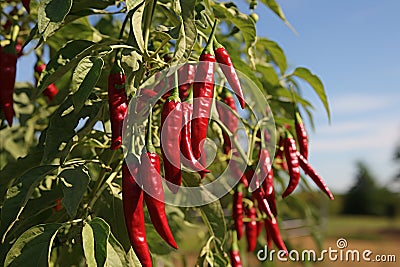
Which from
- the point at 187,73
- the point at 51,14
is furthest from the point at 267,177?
the point at 51,14

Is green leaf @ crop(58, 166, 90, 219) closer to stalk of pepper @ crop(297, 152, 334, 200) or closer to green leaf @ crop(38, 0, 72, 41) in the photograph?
green leaf @ crop(38, 0, 72, 41)

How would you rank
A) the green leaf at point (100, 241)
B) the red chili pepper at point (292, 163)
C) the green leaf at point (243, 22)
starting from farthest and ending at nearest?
1. the red chili pepper at point (292, 163)
2. the green leaf at point (243, 22)
3. the green leaf at point (100, 241)

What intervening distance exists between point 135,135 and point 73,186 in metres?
0.13

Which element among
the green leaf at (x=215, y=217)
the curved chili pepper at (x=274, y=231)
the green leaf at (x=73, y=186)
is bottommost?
the curved chili pepper at (x=274, y=231)

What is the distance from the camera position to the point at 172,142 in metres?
0.88

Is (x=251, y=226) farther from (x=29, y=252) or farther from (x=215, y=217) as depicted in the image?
(x=29, y=252)

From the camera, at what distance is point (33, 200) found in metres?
1.15

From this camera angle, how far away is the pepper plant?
34.5 inches

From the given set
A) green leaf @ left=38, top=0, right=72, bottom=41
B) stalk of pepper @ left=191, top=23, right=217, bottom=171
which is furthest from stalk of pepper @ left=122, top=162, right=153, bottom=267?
green leaf @ left=38, top=0, right=72, bottom=41

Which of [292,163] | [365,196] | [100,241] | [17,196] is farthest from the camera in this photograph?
[365,196]

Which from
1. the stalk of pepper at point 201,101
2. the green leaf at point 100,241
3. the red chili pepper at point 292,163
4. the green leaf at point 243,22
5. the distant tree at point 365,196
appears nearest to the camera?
the green leaf at point 100,241

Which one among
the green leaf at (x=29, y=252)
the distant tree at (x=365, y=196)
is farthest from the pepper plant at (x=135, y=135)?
the distant tree at (x=365, y=196)

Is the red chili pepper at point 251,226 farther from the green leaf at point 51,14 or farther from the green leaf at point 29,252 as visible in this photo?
the green leaf at point 51,14

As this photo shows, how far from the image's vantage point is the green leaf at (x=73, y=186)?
891 mm
